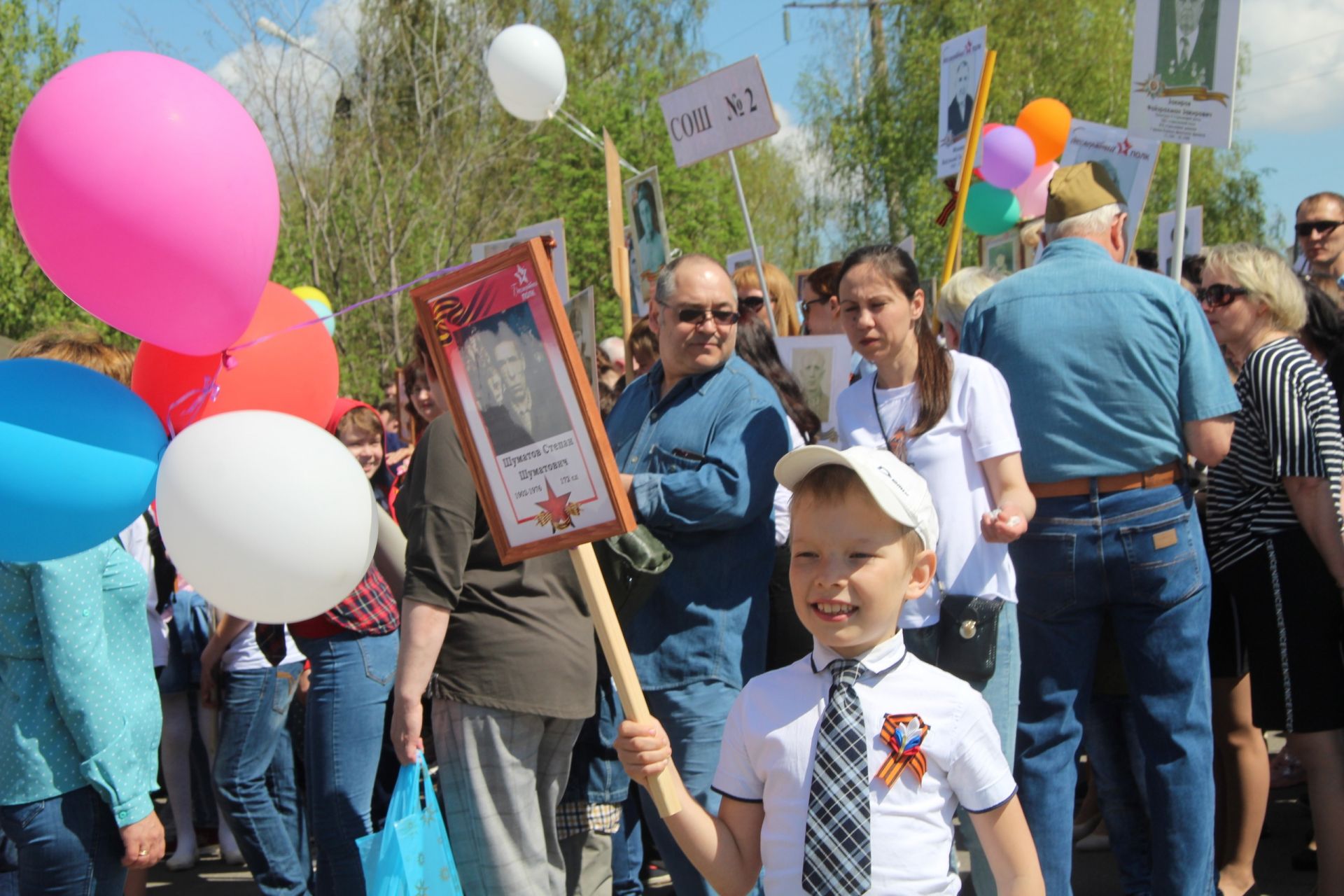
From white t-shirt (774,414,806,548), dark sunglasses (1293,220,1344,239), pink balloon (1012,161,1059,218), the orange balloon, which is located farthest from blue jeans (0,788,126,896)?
the orange balloon

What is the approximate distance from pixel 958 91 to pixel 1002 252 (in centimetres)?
144

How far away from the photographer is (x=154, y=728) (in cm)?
306

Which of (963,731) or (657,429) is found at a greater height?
(657,429)

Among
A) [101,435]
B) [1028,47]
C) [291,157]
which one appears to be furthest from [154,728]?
[1028,47]

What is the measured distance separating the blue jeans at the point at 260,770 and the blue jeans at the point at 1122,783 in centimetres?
281

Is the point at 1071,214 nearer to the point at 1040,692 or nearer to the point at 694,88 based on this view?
the point at 1040,692

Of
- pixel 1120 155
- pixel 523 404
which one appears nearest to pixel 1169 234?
pixel 1120 155

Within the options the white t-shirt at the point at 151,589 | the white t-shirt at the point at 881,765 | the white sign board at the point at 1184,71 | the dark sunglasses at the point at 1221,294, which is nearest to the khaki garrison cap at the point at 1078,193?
the dark sunglasses at the point at 1221,294

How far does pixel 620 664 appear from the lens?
Answer: 2324 mm

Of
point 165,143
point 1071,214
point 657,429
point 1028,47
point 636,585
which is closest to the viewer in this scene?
point 165,143

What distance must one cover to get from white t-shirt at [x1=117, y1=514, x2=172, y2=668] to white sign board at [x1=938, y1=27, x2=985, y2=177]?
4168 millimetres

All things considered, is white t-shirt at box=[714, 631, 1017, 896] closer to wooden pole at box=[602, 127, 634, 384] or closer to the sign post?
the sign post

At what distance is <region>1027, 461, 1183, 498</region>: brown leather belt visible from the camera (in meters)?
3.70

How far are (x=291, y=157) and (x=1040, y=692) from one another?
56.6ft
